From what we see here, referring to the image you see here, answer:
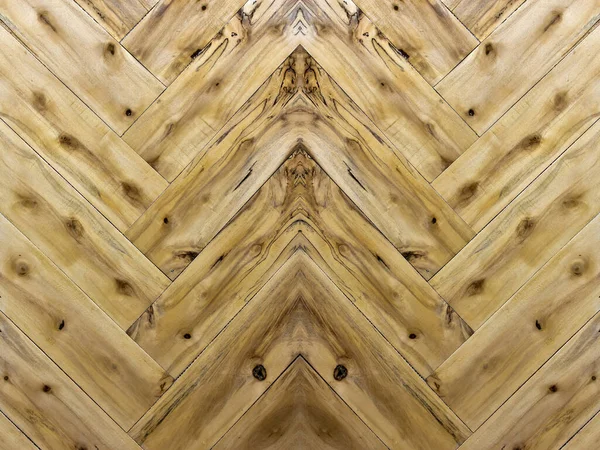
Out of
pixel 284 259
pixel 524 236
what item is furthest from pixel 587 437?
pixel 284 259

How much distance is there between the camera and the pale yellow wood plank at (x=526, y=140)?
50.6 inches

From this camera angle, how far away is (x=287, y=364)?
4.17ft

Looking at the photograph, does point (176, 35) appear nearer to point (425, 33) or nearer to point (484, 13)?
point (425, 33)

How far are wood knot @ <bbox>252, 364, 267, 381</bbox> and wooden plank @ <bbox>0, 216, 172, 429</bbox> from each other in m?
0.17

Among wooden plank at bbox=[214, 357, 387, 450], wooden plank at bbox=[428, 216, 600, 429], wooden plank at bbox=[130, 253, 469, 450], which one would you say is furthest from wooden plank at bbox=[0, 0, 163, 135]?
wooden plank at bbox=[428, 216, 600, 429]

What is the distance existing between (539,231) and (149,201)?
786mm

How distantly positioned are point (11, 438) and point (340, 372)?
66cm

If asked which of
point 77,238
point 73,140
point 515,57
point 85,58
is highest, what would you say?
point 85,58

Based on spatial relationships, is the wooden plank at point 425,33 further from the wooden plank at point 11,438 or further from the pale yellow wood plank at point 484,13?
the wooden plank at point 11,438

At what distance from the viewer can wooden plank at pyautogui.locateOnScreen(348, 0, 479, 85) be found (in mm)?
1310

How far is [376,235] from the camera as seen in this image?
1274mm

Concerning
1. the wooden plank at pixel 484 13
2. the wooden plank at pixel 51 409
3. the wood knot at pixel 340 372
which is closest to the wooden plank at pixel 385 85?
the wooden plank at pixel 484 13

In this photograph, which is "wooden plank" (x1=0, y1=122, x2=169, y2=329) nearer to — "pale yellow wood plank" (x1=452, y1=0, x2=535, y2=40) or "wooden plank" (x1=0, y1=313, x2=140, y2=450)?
"wooden plank" (x1=0, y1=313, x2=140, y2=450)

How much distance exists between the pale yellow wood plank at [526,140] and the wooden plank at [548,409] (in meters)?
0.33
